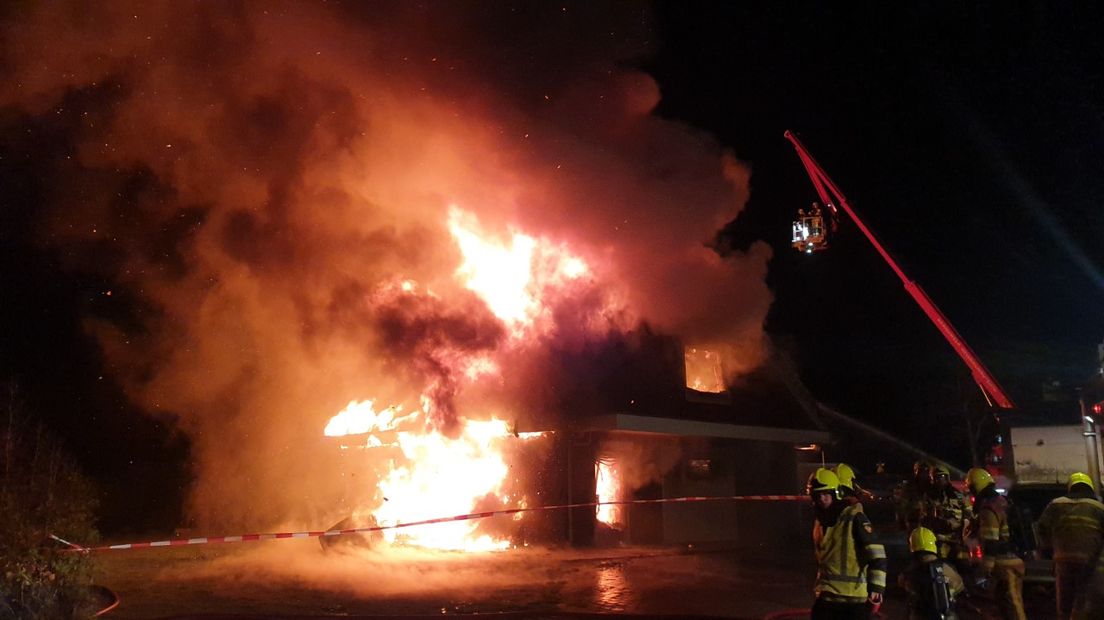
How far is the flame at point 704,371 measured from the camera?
51.1 ft

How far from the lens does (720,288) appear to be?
15.4 meters

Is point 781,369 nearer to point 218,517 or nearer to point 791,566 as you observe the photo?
point 791,566

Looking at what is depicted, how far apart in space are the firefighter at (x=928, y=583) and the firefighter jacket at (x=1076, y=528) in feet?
2.69

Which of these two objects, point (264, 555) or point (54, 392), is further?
point (54, 392)

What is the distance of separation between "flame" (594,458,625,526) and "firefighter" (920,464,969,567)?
22.6ft

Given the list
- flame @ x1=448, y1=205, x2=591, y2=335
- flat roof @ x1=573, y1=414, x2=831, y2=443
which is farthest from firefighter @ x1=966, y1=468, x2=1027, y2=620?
flame @ x1=448, y1=205, x2=591, y2=335

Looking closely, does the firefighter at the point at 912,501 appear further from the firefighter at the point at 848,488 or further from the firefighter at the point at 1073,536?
the firefighter at the point at 848,488

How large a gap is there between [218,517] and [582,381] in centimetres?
813

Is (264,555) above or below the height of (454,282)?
below

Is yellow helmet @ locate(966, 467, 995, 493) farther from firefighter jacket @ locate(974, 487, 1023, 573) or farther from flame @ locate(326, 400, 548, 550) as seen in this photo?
flame @ locate(326, 400, 548, 550)

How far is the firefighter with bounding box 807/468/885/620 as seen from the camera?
4.94 m

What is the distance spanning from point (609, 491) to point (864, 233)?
6239 millimetres

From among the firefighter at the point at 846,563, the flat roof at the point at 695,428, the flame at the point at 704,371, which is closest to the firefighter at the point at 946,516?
the firefighter at the point at 846,563

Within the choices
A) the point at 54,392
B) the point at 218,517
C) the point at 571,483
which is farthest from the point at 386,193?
the point at 54,392
